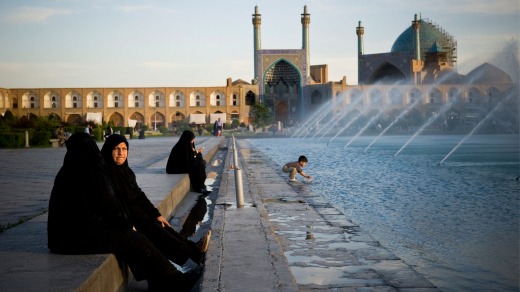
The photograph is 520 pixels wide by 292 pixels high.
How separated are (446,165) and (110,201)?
1031 cm

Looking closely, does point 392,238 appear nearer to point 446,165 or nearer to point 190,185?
point 190,185

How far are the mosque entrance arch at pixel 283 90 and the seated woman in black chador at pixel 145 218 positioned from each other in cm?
4550

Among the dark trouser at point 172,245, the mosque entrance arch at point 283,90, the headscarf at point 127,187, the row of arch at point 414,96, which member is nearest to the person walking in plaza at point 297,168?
the headscarf at point 127,187

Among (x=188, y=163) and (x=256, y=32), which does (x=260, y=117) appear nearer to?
(x=256, y=32)

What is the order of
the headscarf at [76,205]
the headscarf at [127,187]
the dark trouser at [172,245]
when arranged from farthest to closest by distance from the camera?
the headscarf at [127,187], the dark trouser at [172,245], the headscarf at [76,205]

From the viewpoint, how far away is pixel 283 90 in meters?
49.8

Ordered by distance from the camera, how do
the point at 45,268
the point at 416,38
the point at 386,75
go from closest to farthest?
the point at 45,268
the point at 416,38
the point at 386,75

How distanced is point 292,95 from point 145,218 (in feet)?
152

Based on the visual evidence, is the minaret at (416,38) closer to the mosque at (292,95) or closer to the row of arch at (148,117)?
the mosque at (292,95)

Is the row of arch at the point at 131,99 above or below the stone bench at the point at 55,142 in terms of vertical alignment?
above

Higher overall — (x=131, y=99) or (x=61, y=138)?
(x=131, y=99)

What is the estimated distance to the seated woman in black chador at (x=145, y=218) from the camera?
10.4ft

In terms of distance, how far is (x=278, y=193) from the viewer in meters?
6.69

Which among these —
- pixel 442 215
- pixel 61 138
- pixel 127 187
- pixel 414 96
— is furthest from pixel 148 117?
pixel 127 187
